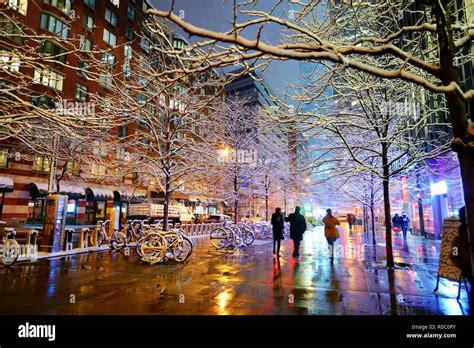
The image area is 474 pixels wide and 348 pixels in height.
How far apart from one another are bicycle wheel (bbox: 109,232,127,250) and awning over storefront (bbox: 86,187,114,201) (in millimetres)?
20048

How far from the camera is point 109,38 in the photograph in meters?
35.7

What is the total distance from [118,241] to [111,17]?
34344 millimetres

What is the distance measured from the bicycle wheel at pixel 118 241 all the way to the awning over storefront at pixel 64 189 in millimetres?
17081

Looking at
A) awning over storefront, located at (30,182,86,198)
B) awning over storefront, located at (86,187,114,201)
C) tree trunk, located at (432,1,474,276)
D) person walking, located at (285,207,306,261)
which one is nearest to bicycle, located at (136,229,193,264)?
person walking, located at (285,207,306,261)

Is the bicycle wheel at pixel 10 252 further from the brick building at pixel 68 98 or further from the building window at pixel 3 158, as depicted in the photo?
the building window at pixel 3 158

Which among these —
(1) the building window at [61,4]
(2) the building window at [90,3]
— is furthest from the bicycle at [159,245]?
(2) the building window at [90,3]

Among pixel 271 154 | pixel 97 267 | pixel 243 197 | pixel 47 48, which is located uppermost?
pixel 47 48

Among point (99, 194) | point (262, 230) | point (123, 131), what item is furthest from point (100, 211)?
point (262, 230)

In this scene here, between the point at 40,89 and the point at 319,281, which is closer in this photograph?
the point at 319,281

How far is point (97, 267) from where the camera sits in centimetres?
919

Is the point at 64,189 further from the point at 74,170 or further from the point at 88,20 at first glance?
the point at 88,20

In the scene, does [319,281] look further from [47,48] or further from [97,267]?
[47,48]
